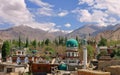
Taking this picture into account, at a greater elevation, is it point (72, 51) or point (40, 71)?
point (72, 51)

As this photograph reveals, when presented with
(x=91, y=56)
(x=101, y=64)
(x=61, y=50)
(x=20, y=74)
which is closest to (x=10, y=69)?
(x=20, y=74)

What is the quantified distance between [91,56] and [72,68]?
22.1 m

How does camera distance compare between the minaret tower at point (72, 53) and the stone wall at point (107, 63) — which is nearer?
the stone wall at point (107, 63)

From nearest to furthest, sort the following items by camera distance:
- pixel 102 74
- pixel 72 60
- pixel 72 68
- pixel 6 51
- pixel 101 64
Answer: pixel 102 74, pixel 101 64, pixel 72 68, pixel 72 60, pixel 6 51

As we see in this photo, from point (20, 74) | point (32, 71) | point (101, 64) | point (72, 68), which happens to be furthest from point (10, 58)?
point (101, 64)

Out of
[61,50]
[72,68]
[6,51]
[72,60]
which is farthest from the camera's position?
[61,50]

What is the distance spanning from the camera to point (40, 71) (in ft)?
122

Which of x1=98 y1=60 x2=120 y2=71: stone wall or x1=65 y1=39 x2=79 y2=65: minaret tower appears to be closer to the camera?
x1=98 y1=60 x2=120 y2=71: stone wall

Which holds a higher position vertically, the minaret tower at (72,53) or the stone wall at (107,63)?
the minaret tower at (72,53)

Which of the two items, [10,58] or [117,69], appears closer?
[117,69]

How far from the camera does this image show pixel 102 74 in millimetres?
12516

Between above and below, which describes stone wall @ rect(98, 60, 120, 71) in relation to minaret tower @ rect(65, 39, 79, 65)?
below

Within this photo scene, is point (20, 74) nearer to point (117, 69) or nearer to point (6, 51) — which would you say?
point (117, 69)

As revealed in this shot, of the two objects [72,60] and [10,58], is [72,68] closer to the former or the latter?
[72,60]
